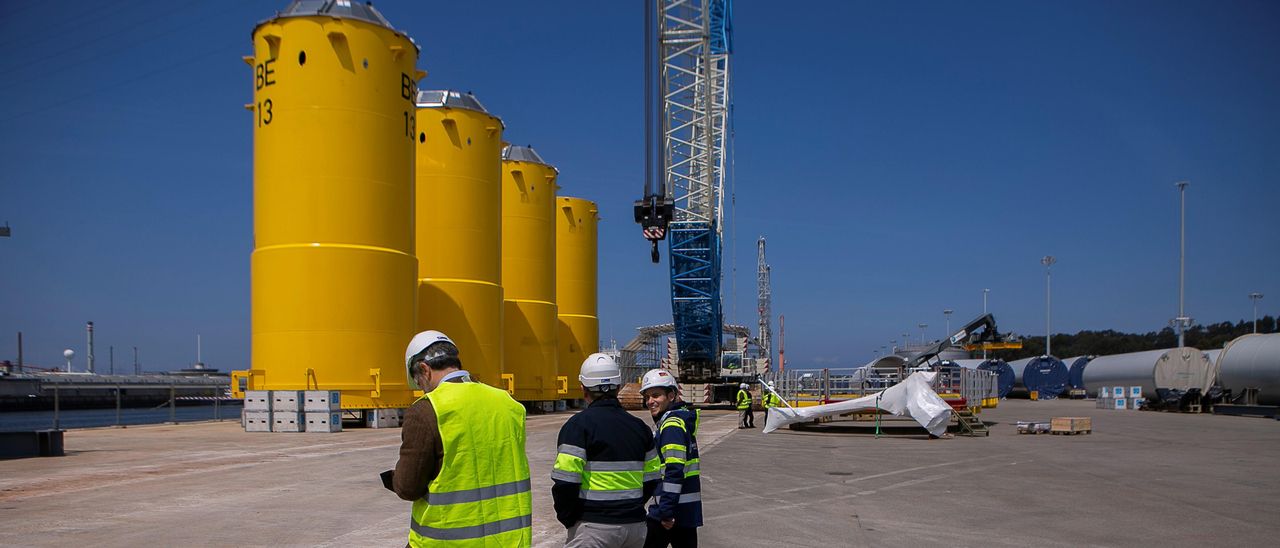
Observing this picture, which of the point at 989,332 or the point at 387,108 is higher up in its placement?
the point at 387,108

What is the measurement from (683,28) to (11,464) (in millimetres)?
36908

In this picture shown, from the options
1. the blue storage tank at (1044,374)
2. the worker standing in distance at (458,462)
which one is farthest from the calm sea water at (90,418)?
the blue storage tank at (1044,374)

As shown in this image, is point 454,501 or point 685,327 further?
point 685,327

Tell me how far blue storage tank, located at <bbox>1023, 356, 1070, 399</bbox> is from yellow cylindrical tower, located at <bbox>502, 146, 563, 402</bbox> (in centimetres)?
3319

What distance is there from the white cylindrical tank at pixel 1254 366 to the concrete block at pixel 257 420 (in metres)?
33.3

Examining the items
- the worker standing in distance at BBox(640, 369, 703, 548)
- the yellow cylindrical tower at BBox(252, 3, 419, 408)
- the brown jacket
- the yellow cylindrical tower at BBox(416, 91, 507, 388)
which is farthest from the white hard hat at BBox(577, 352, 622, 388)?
the yellow cylindrical tower at BBox(416, 91, 507, 388)

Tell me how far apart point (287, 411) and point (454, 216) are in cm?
913

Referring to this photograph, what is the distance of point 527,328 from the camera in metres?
37.1

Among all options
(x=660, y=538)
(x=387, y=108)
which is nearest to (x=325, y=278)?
(x=387, y=108)

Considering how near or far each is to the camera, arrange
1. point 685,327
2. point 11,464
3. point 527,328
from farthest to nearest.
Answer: point 685,327 → point 527,328 → point 11,464

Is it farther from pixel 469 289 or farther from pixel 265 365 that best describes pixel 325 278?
pixel 469 289

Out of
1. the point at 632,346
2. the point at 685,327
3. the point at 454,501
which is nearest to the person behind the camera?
the point at 454,501

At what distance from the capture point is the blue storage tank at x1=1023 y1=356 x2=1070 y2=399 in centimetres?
A: 5694

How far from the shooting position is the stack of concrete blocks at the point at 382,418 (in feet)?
77.3
